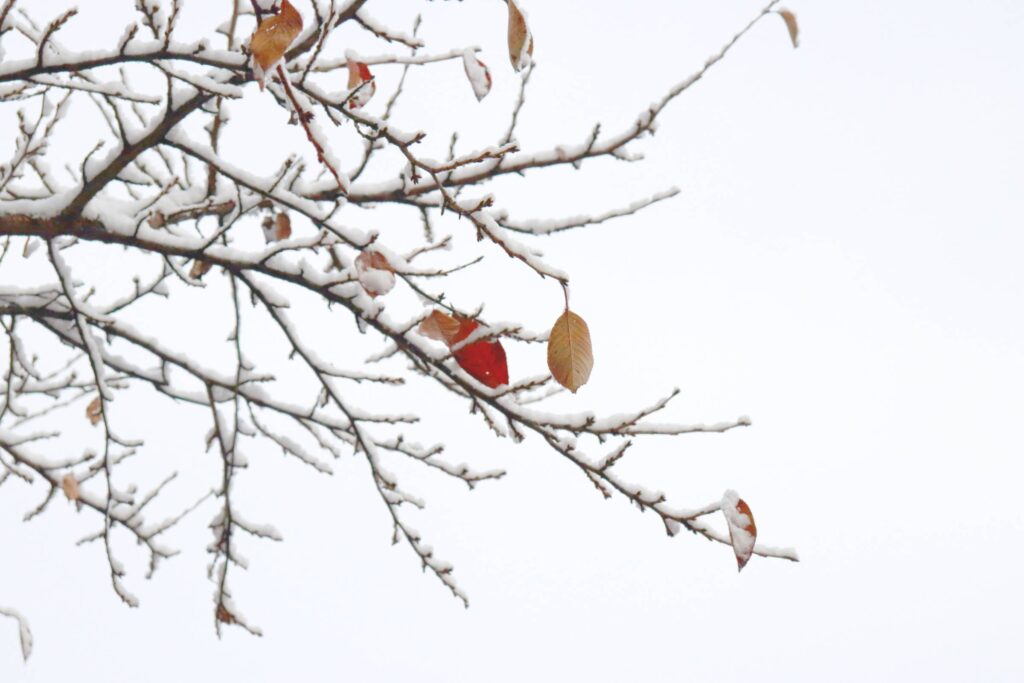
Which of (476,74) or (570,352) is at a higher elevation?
(476,74)

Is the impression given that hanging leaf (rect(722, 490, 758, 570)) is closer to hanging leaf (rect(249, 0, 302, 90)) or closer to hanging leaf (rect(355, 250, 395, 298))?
hanging leaf (rect(355, 250, 395, 298))

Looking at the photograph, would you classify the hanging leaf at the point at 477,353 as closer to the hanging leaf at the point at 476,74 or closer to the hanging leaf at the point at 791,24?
the hanging leaf at the point at 476,74

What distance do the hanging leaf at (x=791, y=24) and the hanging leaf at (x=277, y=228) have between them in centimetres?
172

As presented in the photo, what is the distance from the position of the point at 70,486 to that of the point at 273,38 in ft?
8.76

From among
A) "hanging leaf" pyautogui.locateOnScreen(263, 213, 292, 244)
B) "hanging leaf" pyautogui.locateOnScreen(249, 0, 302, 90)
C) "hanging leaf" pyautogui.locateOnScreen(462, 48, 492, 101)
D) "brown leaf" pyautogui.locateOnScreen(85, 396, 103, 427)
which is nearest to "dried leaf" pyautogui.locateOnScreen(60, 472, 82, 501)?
"brown leaf" pyautogui.locateOnScreen(85, 396, 103, 427)

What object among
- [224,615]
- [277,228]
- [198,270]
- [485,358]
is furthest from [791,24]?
[224,615]

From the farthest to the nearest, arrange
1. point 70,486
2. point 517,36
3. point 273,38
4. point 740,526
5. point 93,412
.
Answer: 1. point 93,412
2. point 70,486
3. point 740,526
4. point 517,36
5. point 273,38

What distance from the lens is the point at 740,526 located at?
5.40 ft

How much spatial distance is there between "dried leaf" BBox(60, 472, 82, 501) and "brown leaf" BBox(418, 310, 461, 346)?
213 cm

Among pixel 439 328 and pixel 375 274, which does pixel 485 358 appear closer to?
pixel 439 328

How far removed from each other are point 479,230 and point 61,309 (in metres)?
2.08

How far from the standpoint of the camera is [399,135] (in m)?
1.66

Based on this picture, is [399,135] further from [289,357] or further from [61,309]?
[61,309]

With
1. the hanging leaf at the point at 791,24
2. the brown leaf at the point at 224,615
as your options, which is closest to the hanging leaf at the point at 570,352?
the hanging leaf at the point at 791,24
